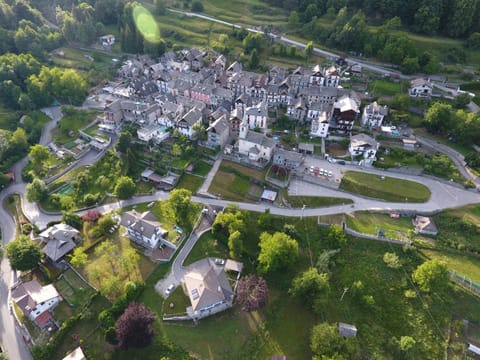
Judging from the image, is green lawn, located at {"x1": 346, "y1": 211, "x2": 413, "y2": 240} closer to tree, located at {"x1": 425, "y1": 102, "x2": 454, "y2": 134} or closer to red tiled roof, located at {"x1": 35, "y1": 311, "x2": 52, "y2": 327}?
tree, located at {"x1": 425, "y1": 102, "x2": 454, "y2": 134}

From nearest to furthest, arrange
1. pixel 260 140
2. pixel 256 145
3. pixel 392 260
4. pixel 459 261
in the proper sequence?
pixel 392 260 < pixel 459 261 < pixel 260 140 < pixel 256 145

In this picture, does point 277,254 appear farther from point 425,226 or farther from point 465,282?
point 465,282

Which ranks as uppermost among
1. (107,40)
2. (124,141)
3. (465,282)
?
(107,40)

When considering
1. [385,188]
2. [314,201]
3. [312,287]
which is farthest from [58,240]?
[385,188]

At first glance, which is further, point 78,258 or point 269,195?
point 269,195

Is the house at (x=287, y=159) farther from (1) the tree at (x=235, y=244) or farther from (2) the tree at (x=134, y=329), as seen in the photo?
(2) the tree at (x=134, y=329)

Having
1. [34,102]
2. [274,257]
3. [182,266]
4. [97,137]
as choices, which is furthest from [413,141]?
[34,102]

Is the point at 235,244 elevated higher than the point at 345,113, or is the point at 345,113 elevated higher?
the point at 345,113
